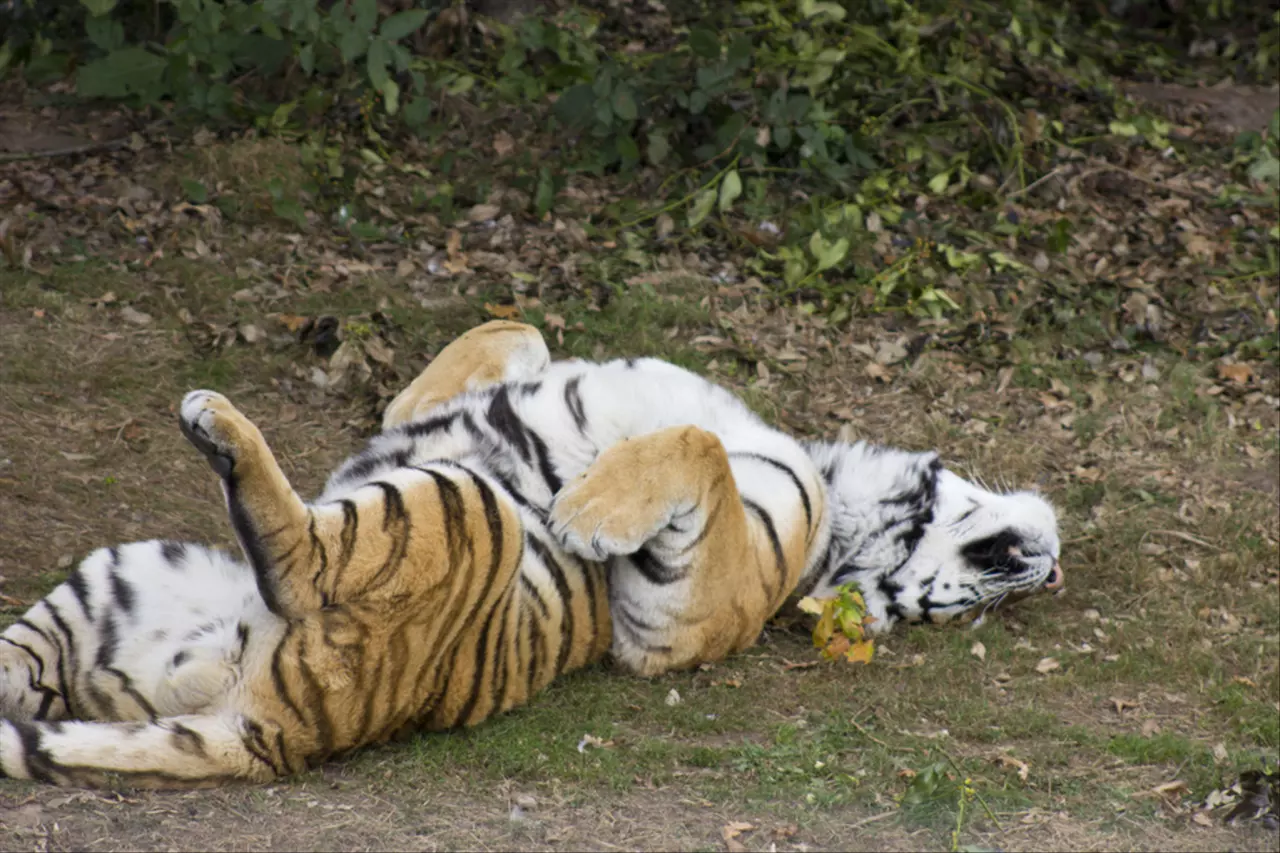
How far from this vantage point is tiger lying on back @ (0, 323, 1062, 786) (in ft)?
8.09

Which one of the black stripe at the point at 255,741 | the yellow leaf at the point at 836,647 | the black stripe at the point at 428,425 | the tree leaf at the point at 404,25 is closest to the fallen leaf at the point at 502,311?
the tree leaf at the point at 404,25

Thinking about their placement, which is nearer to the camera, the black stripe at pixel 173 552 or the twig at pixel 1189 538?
the black stripe at pixel 173 552

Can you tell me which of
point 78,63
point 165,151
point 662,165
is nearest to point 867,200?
point 662,165

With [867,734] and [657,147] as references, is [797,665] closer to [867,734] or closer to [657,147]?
[867,734]

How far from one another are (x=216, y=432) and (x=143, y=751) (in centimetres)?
55

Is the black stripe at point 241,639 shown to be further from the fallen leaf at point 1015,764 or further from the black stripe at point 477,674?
the fallen leaf at point 1015,764

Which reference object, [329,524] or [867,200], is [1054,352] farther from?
[329,524]

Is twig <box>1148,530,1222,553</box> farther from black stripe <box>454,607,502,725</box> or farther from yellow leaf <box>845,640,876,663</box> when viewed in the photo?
black stripe <box>454,607,502,725</box>

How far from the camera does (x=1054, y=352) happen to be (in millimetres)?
4895

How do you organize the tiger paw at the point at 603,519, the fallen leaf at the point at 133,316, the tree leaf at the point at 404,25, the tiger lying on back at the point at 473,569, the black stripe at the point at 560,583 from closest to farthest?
the tiger lying on back at the point at 473,569, the tiger paw at the point at 603,519, the black stripe at the point at 560,583, the fallen leaf at the point at 133,316, the tree leaf at the point at 404,25

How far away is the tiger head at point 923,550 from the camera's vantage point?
11.4 ft

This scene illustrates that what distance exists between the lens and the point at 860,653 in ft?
10.7

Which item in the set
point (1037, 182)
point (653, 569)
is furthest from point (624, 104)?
point (653, 569)

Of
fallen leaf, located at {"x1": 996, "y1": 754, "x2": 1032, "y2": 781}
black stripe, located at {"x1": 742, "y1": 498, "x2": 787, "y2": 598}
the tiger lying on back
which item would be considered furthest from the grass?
black stripe, located at {"x1": 742, "y1": 498, "x2": 787, "y2": 598}
